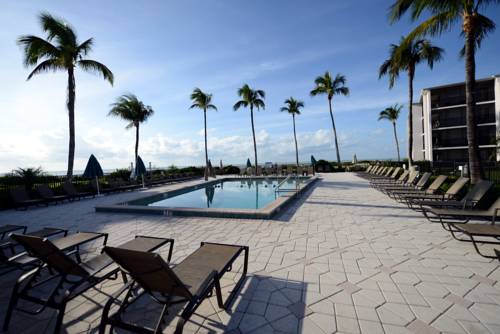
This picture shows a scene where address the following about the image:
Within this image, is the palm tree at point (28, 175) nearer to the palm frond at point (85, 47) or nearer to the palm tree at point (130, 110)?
the palm frond at point (85, 47)

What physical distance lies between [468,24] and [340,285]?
908cm

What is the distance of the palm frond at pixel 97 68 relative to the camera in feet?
41.6

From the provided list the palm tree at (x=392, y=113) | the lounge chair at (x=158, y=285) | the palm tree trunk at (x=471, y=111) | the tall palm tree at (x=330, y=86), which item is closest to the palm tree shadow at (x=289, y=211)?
the lounge chair at (x=158, y=285)

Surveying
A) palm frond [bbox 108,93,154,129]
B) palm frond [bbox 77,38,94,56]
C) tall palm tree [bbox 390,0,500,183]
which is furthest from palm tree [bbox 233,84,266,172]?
tall palm tree [bbox 390,0,500,183]

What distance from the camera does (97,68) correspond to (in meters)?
13.1

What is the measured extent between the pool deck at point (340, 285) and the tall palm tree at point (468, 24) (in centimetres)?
373

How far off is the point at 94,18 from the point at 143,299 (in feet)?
24.9

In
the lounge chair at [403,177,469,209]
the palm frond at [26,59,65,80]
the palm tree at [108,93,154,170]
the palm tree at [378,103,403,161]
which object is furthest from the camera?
the palm tree at [378,103,403,161]

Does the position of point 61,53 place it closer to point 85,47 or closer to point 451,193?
point 85,47

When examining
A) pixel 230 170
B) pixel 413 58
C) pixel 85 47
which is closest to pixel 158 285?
pixel 85 47

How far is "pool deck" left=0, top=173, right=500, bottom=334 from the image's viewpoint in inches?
85.5

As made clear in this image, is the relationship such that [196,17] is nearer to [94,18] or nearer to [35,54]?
[94,18]

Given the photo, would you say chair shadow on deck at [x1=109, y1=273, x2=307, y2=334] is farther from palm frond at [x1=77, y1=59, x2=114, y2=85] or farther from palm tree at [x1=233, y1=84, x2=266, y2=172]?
palm tree at [x1=233, y1=84, x2=266, y2=172]

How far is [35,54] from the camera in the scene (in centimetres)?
1131
